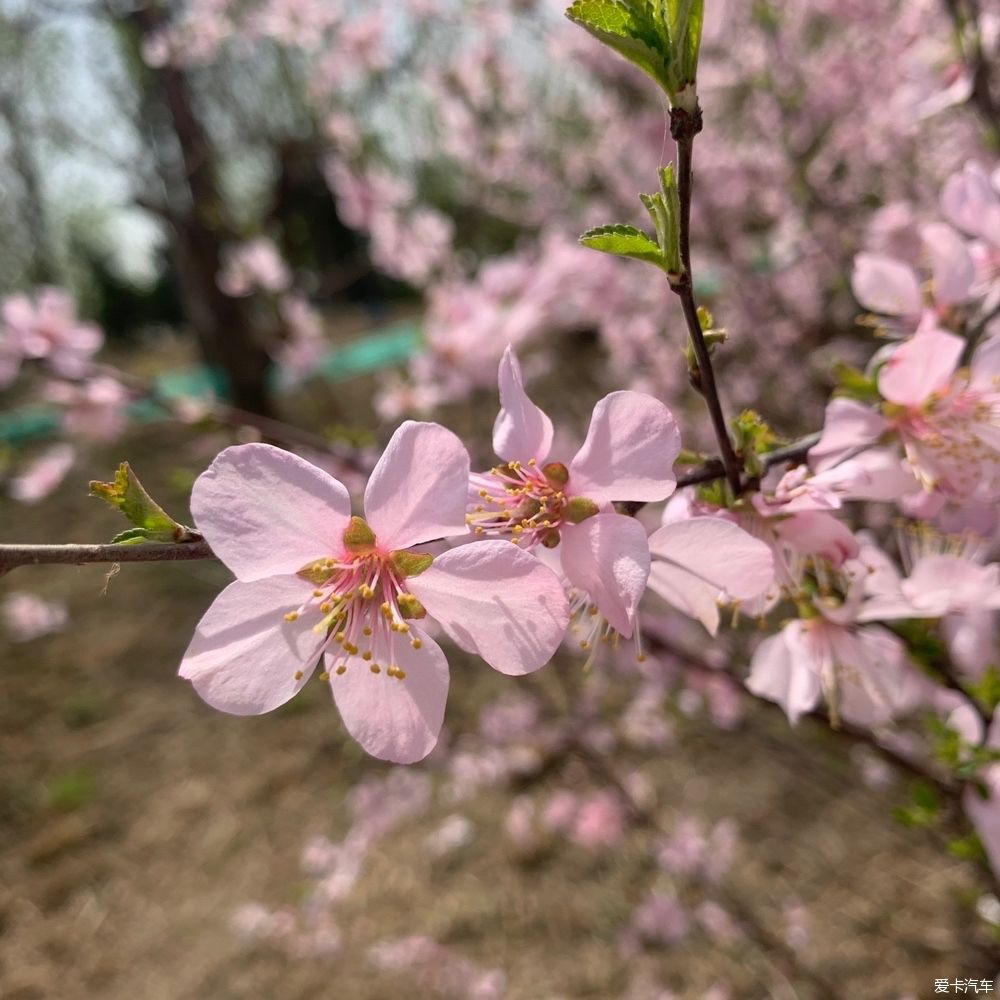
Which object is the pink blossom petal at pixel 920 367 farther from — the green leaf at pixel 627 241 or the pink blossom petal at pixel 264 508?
the pink blossom petal at pixel 264 508

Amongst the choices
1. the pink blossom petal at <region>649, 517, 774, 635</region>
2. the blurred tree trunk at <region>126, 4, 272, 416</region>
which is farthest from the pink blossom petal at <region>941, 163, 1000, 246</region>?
the blurred tree trunk at <region>126, 4, 272, 416</region>

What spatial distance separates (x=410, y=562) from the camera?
2.03ft

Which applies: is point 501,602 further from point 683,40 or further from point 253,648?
point 683,40

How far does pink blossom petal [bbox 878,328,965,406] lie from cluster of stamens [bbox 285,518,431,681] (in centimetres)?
49

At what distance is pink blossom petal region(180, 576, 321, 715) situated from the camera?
1.89 ft

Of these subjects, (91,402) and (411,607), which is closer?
(411,607)

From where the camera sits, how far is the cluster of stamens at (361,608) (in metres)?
0.61

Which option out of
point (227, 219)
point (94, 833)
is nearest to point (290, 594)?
point (227, 219)

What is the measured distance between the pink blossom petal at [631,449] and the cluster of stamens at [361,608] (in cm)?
15

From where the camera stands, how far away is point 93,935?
120 inches

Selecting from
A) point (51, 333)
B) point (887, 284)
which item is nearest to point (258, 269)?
point (51, 333)

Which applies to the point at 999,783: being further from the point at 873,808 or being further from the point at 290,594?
the point at 873,808

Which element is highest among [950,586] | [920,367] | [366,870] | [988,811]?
[920,367]

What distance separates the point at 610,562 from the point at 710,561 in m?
0.09
